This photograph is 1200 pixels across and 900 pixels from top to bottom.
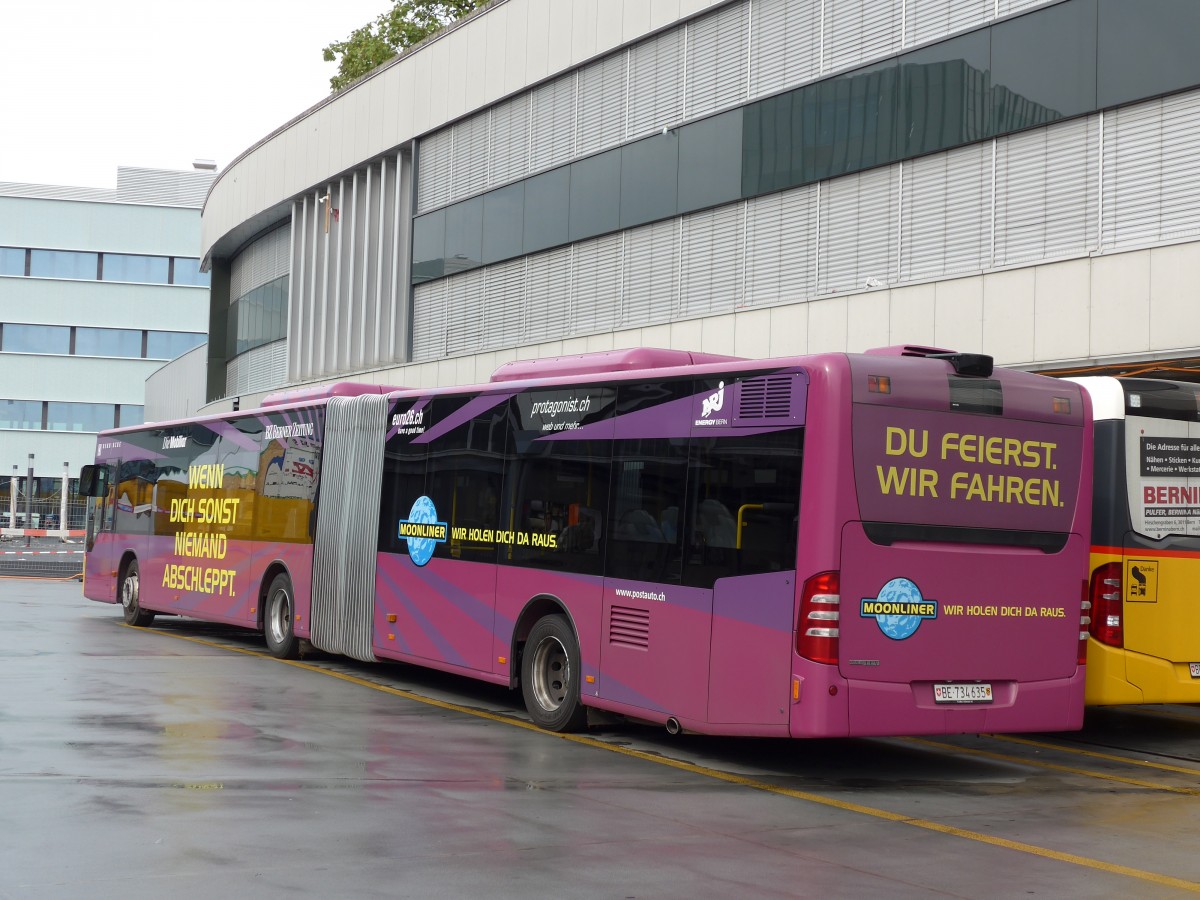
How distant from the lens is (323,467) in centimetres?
1762

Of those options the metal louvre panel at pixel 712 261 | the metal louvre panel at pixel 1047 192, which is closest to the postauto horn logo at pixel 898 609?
the metal louvre panel at pixel 1047 192

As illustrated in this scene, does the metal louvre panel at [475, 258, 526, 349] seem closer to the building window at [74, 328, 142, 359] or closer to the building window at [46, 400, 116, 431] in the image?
the building window at [46, 400, 116, 431]

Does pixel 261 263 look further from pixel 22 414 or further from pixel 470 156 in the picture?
pixel 22 414

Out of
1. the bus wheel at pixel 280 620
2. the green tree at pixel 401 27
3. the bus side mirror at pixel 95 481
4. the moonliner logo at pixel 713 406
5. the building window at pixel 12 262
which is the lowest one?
the bus wheel at pixel 280 620

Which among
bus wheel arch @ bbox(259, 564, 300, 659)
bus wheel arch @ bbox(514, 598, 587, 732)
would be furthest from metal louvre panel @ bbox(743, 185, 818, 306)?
bus wheel arch @ bbox(514, 598, 587, 732)

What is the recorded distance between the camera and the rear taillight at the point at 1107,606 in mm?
12438

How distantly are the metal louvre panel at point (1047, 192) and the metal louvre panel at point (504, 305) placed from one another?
11.9 m

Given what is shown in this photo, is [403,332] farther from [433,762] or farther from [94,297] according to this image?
[94,297]

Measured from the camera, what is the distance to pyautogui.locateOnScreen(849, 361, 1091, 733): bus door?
10.0 meters

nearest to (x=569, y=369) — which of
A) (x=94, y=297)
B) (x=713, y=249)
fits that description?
(x=713, y=249)

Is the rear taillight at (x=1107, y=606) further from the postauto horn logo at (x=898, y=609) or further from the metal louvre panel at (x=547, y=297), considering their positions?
the metal louvre panel at (x=547, y=297)

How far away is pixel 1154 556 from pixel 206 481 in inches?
515

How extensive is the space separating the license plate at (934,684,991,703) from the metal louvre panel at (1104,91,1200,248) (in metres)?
8.28

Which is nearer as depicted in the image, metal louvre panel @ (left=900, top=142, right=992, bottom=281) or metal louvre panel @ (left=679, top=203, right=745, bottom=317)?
metal louvre panel @ (left=900, top=142, right=992, bottom=281)
